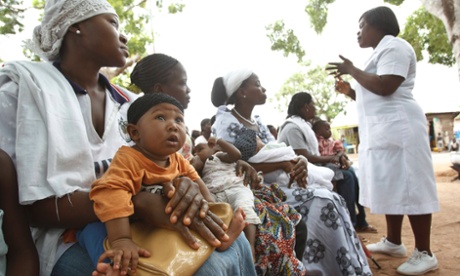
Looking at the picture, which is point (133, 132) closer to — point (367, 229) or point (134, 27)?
point (367, 229)

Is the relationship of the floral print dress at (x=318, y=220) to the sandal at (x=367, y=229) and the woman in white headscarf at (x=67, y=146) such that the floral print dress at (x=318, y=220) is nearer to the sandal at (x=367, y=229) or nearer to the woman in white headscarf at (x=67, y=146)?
the woman in white headscarf at (x=67, y=146)

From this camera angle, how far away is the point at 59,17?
167 cm

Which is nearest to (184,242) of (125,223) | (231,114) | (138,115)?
(125,223)

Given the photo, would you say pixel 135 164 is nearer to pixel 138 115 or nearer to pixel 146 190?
pixel 146 190

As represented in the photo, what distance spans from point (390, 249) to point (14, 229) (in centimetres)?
356

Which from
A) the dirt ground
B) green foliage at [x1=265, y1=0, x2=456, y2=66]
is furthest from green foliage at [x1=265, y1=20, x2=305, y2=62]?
the dirt ground

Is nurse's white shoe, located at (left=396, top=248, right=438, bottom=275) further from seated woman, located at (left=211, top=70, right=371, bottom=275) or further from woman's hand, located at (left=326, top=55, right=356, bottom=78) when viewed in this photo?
woman's hand, located at (left=326, top=55, right=356, bottom=78)

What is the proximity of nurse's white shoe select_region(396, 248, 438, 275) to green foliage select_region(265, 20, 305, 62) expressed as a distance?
401 inches

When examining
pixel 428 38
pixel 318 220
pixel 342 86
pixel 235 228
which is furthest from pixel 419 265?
pixel 428 38

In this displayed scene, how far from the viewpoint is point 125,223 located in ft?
4.03

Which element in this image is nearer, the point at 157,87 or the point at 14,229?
the point at 14,229

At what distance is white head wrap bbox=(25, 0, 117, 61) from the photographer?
166 centimetres

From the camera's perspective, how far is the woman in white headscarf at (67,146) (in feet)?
4.26

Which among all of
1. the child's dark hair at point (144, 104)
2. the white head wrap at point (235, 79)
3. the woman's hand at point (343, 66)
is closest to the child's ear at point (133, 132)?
the child's dark hair at point (144, 104)
